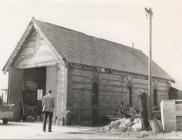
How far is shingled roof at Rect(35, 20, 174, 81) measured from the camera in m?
24.2

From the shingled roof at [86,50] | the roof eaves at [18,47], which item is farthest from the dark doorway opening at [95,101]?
the roof eaves at [18,47]

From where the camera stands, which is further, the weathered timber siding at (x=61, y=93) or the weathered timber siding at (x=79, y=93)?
the weathered timber siding at (x=79, y=93)

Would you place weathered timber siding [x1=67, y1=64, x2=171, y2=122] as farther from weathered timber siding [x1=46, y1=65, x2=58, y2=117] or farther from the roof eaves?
the roof eaves

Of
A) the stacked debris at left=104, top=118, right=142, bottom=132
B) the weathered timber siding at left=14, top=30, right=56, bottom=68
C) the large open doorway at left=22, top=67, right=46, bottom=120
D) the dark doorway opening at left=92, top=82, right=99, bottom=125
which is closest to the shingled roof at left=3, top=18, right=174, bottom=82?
the weathered timber siding at left=14, top=30, right=56, bottom=68

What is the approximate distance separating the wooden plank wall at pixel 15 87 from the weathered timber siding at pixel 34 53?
0.80 m

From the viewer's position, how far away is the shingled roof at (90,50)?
79.3 feet

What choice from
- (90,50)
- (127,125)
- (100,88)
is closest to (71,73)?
(100,88)

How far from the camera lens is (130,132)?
52.0ft

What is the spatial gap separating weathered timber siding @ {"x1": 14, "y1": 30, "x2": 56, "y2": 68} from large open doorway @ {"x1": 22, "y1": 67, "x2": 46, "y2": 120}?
1.72 m

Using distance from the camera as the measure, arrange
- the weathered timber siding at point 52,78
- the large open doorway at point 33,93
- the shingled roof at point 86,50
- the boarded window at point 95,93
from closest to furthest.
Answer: the weathered timber siding at point 52,78
the shingled roof at point 86,50
the boarded window at point 95,93
the large open doorway at point 33,93

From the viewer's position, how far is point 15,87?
2748cm

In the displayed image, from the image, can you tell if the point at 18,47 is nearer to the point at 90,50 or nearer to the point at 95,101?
the point at 90,50

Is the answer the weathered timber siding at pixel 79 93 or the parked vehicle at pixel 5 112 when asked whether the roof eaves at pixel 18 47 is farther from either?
the parked vehicle at pixel 5 112

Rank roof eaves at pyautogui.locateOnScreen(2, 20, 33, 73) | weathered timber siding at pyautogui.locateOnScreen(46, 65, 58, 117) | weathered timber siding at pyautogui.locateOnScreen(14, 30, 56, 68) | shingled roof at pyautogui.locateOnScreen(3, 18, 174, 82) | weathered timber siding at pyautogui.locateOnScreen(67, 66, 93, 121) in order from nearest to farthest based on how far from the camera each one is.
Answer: weathered timber siding at pyautogui.locateOnScreen(67, 66, 93, 121), weathered timber siding at pyautogui.locateOnScreen(46, 65, 58, 117), shingled roof at pyautogui.locateOnScreen(3, 18, 174, 82), weathered timber siding at pyautogui.locateOnScreen(14, 30, 56, 68), roof eaves at pyautogui.locateOnScreen(2, 20, 33, 73)
